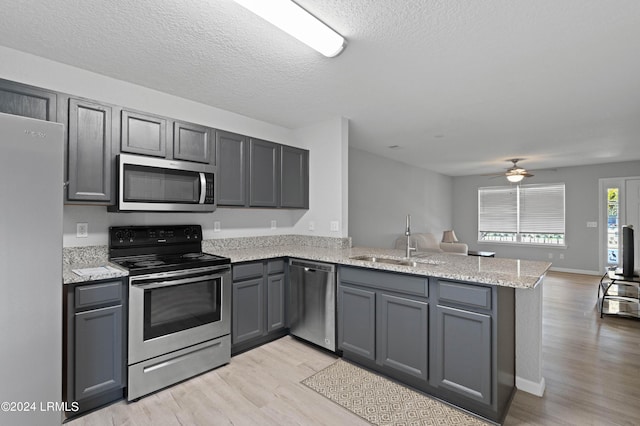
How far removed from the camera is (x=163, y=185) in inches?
104

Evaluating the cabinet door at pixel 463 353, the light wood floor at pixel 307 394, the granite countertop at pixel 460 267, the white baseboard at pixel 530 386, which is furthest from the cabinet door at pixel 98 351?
the white baseboard at pixel 530 386

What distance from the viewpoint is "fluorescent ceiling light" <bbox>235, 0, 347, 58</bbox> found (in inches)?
63.8

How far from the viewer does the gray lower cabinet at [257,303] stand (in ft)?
9.25

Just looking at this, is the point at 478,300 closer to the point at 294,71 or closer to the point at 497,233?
the point at 294,71

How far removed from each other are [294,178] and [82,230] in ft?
7.11

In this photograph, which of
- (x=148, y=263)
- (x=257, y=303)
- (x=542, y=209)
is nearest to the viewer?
(x=148, y=263)

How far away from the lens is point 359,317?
2652 mm

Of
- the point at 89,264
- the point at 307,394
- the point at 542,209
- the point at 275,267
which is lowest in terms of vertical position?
the point at 307,394

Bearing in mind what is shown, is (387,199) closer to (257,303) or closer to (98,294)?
(257,303)

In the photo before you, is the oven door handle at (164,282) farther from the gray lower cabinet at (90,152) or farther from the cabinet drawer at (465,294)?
the cabinet drawer at (465,294)

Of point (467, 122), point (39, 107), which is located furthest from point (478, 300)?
point (39, 107)

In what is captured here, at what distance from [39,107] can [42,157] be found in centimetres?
66

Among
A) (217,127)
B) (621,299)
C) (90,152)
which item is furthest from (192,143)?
(621,299)

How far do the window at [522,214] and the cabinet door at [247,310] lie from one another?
24.9ft
